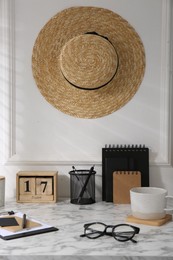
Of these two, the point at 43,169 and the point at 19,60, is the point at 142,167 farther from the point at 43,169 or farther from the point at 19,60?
the point at 19,60

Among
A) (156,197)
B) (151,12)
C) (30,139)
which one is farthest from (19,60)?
(156,197)

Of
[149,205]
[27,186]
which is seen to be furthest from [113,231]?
[27,186]

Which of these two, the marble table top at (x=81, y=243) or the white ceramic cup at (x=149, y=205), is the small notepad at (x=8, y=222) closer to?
the marble table top at (x=81, y=243)

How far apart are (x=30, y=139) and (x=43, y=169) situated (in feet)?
0.55

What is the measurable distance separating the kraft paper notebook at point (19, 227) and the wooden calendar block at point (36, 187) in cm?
32

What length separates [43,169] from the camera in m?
2.23

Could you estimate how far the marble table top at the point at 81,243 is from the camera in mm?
1353

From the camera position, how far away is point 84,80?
7.02 ft

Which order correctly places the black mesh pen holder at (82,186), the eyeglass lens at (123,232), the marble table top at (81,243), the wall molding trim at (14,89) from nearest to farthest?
the marble table top at (81,243)
the eyeglass lens at (123,232)
the black mesh pen holder at (82,186)
the wall molding trim at (14,89)

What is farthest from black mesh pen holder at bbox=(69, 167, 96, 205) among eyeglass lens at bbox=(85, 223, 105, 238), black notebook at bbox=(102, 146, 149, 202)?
eyeglass lens at bbox=(85, 223, 105, 238)

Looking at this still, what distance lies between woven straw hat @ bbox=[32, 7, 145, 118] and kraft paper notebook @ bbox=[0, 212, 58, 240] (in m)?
0.69

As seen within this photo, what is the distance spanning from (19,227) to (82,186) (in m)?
0.53

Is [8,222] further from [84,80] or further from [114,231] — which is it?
[84,80]

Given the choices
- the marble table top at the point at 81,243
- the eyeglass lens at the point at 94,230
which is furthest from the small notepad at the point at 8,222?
the eyeglass lens at the point at 94,230
